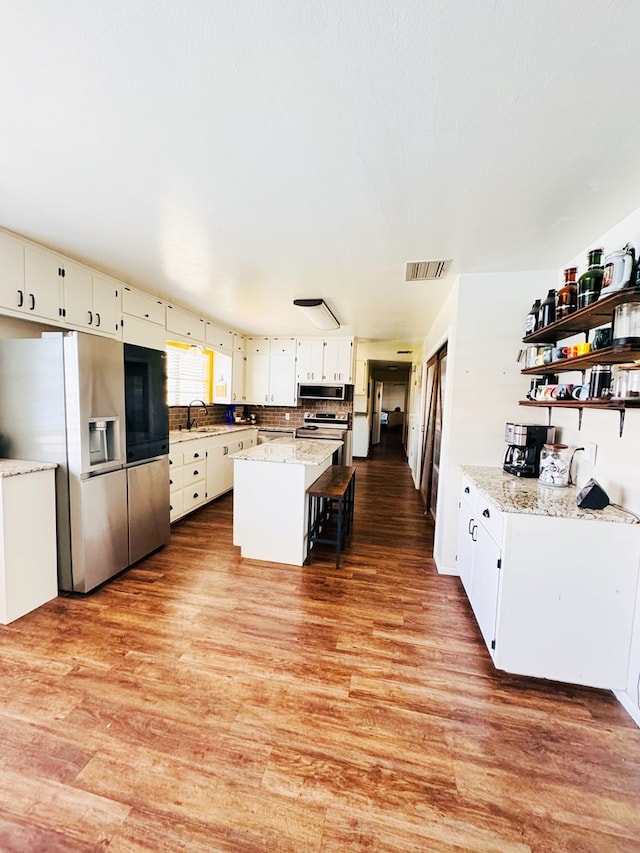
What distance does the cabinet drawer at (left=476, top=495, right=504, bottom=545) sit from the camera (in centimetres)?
186

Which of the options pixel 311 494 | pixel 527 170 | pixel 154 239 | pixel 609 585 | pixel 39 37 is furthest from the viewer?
pixel 311 494

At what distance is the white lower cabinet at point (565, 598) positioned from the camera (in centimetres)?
168

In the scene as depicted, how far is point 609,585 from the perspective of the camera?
1.69 metres

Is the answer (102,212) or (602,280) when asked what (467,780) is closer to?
(602,280)

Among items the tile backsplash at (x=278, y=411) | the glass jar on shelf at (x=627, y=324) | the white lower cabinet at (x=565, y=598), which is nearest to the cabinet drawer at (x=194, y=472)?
the tile backsplash at (x=278, y=411)

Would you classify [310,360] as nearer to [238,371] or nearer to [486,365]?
[238,371]

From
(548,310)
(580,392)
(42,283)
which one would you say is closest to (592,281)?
(548,310)

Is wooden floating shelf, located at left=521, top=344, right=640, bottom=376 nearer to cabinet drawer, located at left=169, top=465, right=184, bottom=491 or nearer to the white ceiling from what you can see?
the white ceiling

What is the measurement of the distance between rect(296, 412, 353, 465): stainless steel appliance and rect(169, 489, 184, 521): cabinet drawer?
2.22m

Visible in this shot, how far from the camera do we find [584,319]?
1932mm

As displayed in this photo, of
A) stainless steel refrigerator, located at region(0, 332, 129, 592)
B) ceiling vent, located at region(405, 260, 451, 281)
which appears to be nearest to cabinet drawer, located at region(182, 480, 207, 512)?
stainless steel refrigerator, located at region(0, 332, 129, 592)

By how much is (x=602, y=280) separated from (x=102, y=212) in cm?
272

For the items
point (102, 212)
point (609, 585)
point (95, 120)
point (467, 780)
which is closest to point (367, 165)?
point (95, 120)

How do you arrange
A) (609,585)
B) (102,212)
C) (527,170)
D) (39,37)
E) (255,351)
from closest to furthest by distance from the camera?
(39,37) → (527,170) → (609,585) → (102,212) → (255,351)
